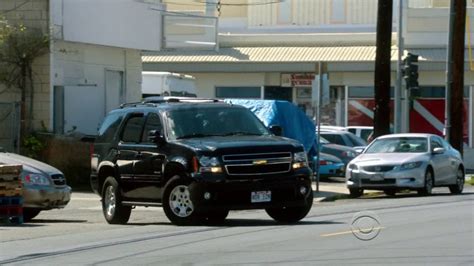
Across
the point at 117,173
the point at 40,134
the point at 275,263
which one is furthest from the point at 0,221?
the point at 40,134

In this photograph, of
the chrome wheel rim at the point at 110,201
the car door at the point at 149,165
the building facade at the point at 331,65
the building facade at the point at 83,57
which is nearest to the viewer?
the car door at the point at 149,165

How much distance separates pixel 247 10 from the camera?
5512 centimetres

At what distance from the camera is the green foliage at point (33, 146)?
2903cm

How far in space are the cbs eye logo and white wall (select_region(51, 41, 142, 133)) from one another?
13.6m

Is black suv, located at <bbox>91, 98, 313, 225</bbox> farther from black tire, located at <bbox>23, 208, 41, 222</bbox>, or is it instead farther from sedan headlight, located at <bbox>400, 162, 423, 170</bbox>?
sedan headlight, located at <bbox>400, 162, 423, 170</bbox>

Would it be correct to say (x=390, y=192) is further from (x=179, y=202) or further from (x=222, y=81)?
(x=222, y=81)

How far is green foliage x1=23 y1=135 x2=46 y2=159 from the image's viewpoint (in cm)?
2903

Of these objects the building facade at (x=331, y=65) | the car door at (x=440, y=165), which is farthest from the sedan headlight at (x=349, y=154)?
the building facade at (x=331, y=65)

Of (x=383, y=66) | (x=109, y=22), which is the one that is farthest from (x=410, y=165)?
(x=109, y=22)

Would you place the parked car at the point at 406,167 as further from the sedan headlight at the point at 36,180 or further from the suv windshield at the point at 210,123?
the sedan headlight at the point at 36,180

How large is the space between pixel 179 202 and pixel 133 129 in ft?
7.50

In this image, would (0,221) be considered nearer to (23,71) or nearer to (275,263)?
(275,263)

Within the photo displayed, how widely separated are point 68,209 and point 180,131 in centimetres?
693

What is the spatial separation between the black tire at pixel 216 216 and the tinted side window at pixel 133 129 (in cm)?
193
